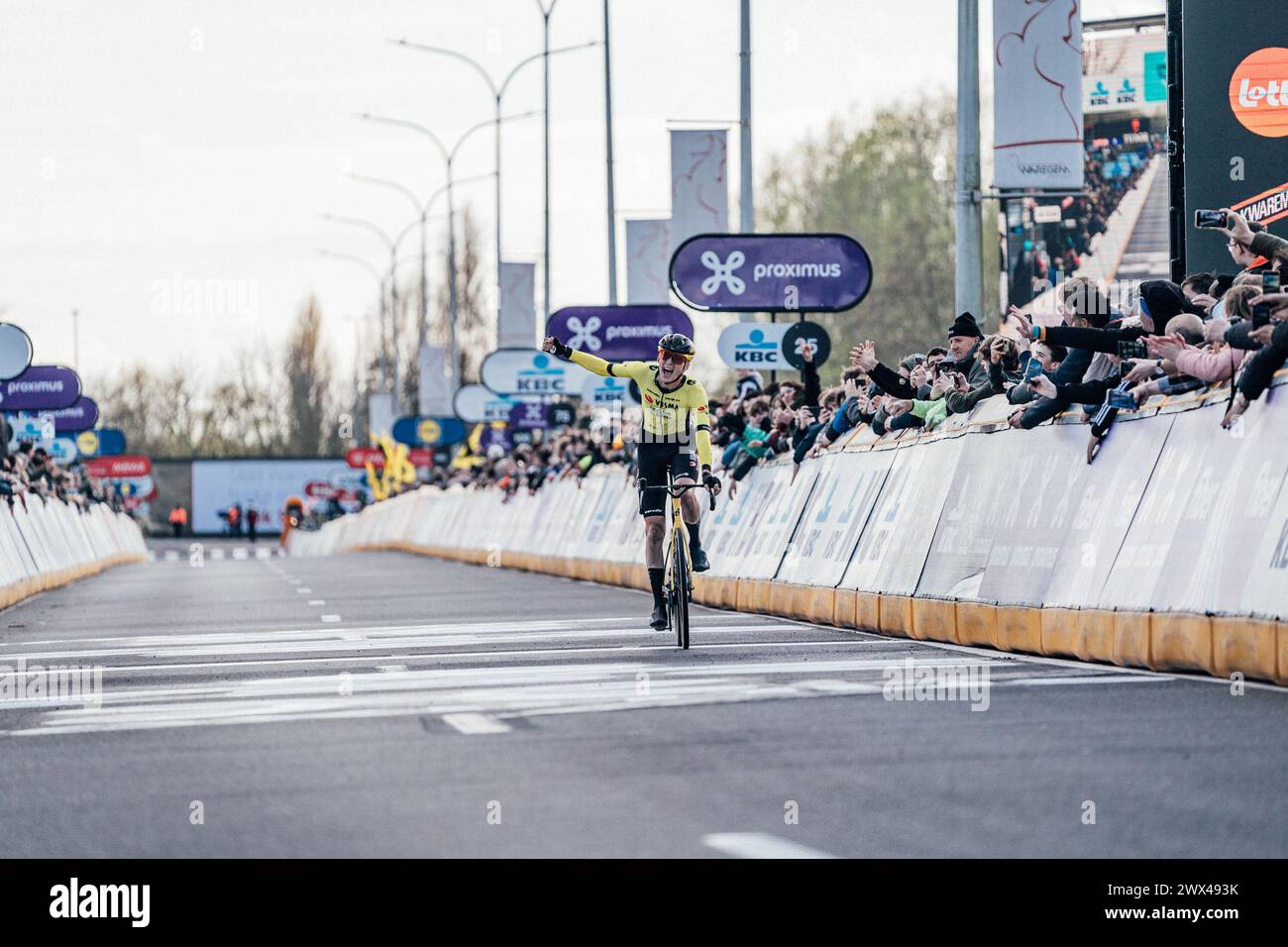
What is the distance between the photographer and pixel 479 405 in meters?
57.3

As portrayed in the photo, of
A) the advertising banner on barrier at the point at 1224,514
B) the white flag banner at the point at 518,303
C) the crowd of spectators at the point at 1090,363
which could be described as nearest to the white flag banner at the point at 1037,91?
the crowd of spectators at the point at 1090,363

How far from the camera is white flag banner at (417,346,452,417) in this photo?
67.5 meters

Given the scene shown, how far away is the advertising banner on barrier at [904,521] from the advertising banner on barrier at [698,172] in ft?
50.3

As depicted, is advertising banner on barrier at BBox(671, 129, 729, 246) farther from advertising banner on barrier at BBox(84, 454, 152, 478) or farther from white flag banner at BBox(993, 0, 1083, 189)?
advertising banner on barrier at BBox(84, 454, 152, 478)

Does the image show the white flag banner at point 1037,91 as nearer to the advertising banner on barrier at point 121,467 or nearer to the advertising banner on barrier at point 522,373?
the advertising banner on barrier at point 522,373

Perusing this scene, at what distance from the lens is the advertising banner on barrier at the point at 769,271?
2495cm

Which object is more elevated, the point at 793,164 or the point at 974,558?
the point at 793,164

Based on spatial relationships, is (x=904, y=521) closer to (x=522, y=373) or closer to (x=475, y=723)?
(x=475, y=723)

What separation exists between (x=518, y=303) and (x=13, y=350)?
20.8m

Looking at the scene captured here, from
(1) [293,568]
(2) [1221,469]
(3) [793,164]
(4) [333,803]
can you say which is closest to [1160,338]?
(2) [1221,469]

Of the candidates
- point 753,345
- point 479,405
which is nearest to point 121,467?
point 479,405

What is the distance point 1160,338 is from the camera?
1342 cm
